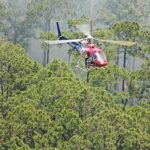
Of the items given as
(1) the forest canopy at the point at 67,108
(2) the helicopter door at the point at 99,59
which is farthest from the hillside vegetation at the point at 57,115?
Answer: (2) the helicopter door at the point at 99,59

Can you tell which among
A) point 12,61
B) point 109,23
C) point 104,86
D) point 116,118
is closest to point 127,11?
point 109,23

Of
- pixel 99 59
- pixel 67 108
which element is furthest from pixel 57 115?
pixel 99 59

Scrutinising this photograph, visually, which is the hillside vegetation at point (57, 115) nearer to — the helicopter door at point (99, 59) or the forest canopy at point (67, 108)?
the forest canopy at point (67, 108)

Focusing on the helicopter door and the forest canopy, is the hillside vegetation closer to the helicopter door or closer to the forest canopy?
the forest canopy

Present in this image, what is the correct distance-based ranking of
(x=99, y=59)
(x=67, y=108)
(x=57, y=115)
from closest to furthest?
1. (x=57, y=115)
2. (x=67, y=108)
3. (x=99, y=59)

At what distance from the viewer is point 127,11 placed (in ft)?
218

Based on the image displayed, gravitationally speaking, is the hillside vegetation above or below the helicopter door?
below

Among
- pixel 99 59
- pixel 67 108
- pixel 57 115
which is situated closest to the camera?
pixel 57 115

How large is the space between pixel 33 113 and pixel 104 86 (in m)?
10.8

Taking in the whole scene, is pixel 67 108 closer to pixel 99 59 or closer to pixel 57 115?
pixel 57 115

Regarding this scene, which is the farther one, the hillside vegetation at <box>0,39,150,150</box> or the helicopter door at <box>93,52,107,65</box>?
the helicopter door at <box>93,52,107,65</box>

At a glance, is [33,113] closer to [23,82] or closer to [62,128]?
[62,128]

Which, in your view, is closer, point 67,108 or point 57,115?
point 57,115

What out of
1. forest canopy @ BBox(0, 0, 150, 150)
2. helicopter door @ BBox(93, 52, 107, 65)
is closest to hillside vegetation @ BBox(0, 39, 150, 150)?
forest canopy @ BBox(0, 0, 150, 150)
